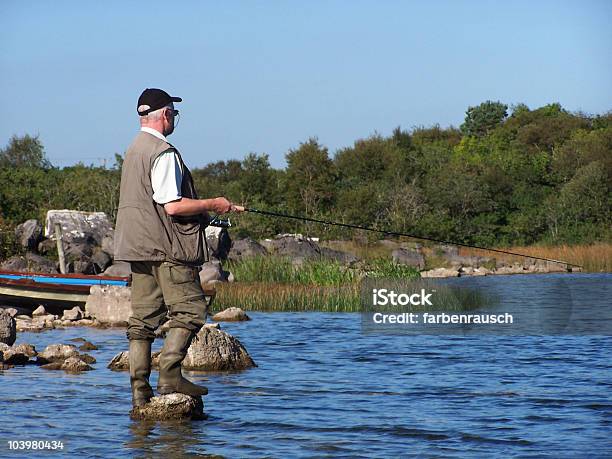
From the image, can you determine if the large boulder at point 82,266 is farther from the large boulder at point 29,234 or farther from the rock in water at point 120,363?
the rock in water at point 120,363

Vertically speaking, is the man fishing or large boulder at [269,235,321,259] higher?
large boulder at [269,235,321,259]

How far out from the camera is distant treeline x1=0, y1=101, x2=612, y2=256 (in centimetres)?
3678

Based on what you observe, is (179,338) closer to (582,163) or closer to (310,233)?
(310,233)

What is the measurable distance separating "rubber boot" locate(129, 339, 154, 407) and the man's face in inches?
58.8

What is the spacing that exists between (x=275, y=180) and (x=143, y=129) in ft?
131

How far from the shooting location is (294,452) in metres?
6.50

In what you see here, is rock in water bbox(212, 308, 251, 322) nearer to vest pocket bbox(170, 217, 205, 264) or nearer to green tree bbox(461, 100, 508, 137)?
vest pocket bbox(170, 217, 205, 264)

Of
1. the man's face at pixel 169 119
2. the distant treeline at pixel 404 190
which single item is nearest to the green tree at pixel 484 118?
the distant treeline at pixel 404 190

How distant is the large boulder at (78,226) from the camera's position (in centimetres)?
2838

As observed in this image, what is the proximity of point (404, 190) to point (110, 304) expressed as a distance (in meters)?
29.2

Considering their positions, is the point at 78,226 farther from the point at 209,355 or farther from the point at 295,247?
the point at 209,355

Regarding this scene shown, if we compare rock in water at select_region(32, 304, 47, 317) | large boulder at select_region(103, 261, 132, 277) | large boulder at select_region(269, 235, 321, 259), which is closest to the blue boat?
rock in water at select_region(32, 304, 47, 317)

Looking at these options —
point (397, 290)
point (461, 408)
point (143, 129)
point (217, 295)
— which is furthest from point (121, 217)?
point (397, 290)

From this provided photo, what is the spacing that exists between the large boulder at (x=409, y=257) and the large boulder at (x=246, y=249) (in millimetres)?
5757
